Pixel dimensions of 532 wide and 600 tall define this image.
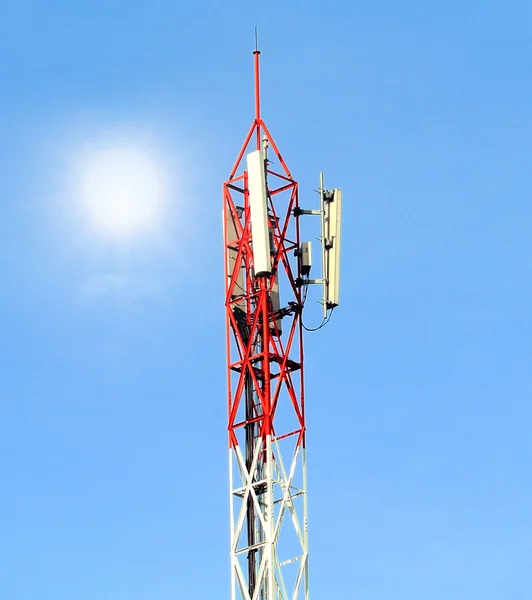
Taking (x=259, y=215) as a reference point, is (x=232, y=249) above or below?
above

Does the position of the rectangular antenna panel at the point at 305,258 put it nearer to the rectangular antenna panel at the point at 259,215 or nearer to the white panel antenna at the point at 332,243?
the white panel antenna at the point at 332,243

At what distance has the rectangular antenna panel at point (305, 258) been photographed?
416ft

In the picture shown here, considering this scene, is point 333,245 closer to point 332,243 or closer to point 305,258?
point 332,243

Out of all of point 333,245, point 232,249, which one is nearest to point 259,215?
point 232,249

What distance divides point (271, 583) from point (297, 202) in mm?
24802

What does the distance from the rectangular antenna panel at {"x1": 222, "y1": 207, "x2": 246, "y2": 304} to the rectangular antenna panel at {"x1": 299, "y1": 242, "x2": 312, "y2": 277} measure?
12.6 ft

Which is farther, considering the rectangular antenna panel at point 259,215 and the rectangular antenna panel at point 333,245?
the rectangular antenna panel at point 333,245

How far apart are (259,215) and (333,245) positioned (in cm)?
623

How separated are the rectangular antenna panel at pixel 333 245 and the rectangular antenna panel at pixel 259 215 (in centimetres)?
496

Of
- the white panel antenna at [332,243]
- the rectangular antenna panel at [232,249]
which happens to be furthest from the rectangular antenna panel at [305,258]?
the rectangular antenna panel at [232,249]

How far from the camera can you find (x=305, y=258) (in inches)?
5000

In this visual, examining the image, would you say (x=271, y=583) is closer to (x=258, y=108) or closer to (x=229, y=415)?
(x=229, y=415)

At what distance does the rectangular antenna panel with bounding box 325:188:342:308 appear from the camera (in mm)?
126188

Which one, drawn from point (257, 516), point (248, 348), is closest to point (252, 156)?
point (248, 348)
